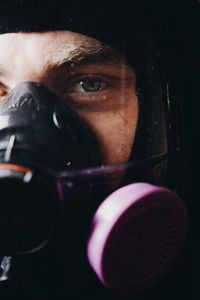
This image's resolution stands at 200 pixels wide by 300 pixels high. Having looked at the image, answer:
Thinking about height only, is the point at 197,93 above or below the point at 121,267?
above

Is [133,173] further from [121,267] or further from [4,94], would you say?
[4,94]

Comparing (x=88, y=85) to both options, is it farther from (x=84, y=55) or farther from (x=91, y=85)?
(x=84, y=55)

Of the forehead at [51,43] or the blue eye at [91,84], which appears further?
the blue eye at [91,84]

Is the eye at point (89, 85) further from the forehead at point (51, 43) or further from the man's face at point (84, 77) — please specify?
the forehead at point (51, 43)

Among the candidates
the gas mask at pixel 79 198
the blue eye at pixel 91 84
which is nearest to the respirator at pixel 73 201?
the gas mask at pixel 79 198

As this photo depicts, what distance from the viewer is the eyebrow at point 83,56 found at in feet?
2.69

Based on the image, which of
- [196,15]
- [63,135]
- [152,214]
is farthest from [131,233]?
[196,15]

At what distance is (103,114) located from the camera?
36.1 inches

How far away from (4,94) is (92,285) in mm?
740

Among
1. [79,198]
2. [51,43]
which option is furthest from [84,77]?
[79,198]

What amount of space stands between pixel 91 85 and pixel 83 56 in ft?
0.43

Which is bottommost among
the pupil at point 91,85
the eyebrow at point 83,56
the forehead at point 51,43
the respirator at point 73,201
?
the respirator at point 73,201

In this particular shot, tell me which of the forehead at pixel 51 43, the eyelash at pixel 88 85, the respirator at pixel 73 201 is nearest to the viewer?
the respirator at pixel 73 201

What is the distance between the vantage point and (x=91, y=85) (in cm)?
94
